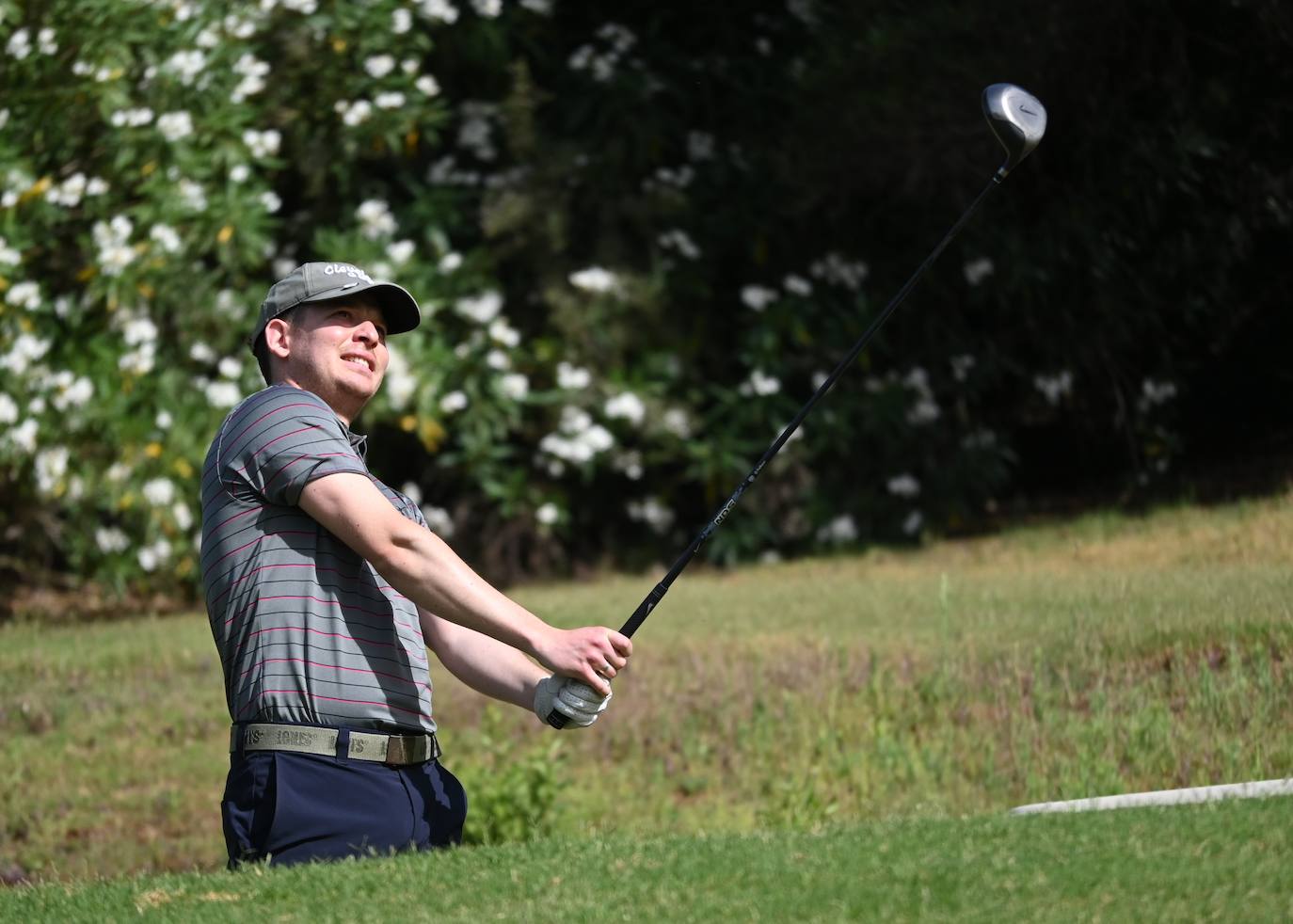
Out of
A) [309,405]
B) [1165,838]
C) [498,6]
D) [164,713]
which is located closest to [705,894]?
[1165,838]

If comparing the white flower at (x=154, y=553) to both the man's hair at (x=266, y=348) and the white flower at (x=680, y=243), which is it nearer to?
the white flower at (x=680, y=243)

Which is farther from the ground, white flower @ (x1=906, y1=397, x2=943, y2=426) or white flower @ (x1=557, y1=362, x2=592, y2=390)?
white flower @ (x1=557, y1=362, x2=592, y2=390)

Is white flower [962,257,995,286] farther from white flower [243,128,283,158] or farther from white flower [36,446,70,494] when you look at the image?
white flower [36,446,70,494]

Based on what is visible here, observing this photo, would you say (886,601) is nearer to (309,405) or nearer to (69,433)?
(69,433)

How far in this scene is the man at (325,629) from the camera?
11.8ft

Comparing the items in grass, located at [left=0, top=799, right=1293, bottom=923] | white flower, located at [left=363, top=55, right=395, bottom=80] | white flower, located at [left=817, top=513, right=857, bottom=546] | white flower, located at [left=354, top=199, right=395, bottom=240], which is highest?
grass, located at [left=0, top=799, right=1293, bottom=923]

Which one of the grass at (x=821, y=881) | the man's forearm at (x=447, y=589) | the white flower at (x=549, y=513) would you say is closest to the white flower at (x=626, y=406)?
the white flower at (x=549, y=513)

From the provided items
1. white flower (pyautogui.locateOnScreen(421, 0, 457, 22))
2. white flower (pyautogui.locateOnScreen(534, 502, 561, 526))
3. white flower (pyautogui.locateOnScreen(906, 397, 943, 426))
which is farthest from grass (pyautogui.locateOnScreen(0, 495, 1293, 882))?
white flower (pyautogui.locateOnScreen(421, 0, 457, 22))

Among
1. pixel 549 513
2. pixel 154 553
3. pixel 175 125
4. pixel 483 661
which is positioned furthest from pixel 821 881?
pixel 175 125

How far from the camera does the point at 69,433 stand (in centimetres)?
909

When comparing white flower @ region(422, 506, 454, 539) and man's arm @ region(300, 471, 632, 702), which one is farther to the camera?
white flower @ region(422, 506, 454, 539)

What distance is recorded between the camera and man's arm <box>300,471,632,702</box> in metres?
3.56

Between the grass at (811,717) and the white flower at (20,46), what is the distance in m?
3.24

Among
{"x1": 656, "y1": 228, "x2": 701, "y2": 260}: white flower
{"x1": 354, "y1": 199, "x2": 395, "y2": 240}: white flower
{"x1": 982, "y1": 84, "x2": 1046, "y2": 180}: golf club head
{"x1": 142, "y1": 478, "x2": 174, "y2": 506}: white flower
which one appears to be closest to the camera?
{"x1": 982, "y1": 84, "x2": 1046, "y2": 180}: golf club head
